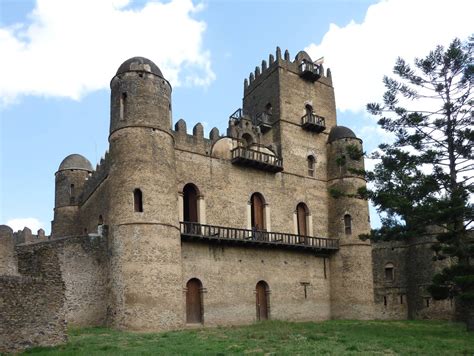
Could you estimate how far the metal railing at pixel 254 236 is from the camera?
1062 inches

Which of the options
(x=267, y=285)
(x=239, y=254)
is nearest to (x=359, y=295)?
(x=267, y=285)

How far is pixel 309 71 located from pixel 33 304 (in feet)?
76.1

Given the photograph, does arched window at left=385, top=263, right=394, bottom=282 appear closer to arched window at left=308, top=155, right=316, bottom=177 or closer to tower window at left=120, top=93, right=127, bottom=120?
arched window at left=308, top=155, right=316, bottom=177

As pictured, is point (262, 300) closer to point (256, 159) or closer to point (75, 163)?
point (256, 159)

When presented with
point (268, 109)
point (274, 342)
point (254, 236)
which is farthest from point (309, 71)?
point (274, 342)

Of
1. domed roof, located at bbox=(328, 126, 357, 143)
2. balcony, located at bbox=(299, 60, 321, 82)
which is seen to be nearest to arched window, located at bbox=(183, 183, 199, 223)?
domed roof, located at bbox=(328, 126, 357, 143)

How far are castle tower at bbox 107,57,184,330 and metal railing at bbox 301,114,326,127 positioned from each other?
989 cm

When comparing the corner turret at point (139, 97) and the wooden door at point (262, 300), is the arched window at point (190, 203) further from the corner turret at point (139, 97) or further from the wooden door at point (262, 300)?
the wooden door at point (262, 300)

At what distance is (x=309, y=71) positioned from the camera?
116 ft

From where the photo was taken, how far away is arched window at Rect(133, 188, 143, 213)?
2506cm

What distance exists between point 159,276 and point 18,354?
8552 millimetres

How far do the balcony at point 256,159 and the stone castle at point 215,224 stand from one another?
0.08 metres

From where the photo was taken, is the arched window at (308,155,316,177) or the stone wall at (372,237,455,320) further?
the stone wall at (372,237,455,320)

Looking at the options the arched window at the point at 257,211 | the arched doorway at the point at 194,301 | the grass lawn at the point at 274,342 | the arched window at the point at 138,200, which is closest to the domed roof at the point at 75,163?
the arched window at the point at 257,211
